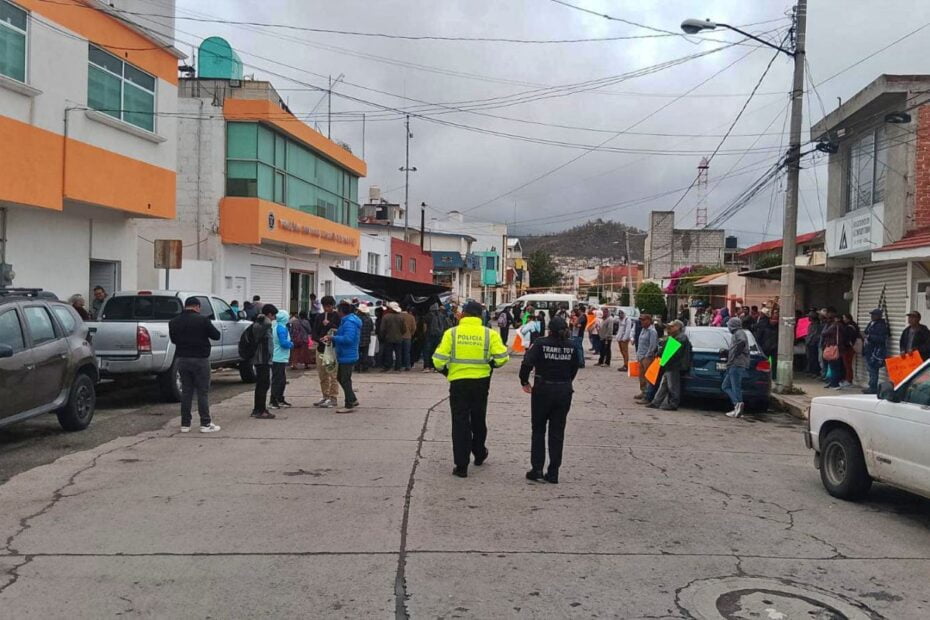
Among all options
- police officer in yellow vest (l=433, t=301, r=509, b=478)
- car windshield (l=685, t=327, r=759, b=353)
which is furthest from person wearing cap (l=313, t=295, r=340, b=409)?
car windshield (l=685, t=327, r=759, b=353)

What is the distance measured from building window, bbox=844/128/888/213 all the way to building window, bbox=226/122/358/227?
16749 mm

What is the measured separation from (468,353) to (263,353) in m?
4.46

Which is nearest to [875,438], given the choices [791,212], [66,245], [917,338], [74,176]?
[917,338]

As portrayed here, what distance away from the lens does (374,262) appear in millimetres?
43125

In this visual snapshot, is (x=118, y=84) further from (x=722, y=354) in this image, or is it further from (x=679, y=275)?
(x=679, y=275)

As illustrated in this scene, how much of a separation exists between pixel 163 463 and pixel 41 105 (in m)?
9.39

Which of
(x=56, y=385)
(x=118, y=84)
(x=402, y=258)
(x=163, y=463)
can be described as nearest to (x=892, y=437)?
(x=163, y=463)

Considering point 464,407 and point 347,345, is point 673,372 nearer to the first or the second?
point 347,345

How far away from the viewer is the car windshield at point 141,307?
43.5 feet

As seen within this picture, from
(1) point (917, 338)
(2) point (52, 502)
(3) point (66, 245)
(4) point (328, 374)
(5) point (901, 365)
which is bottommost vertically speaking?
(2) point (52, 502)

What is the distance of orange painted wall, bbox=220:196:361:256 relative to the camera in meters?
24.1

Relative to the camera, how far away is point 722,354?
45.3 ft

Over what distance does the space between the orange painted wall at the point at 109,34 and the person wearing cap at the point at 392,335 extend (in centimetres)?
781

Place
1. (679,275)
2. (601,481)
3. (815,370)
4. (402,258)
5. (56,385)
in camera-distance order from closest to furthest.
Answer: (601,481) → (56,385) → (815,370) → (402,258) → (679,275)
